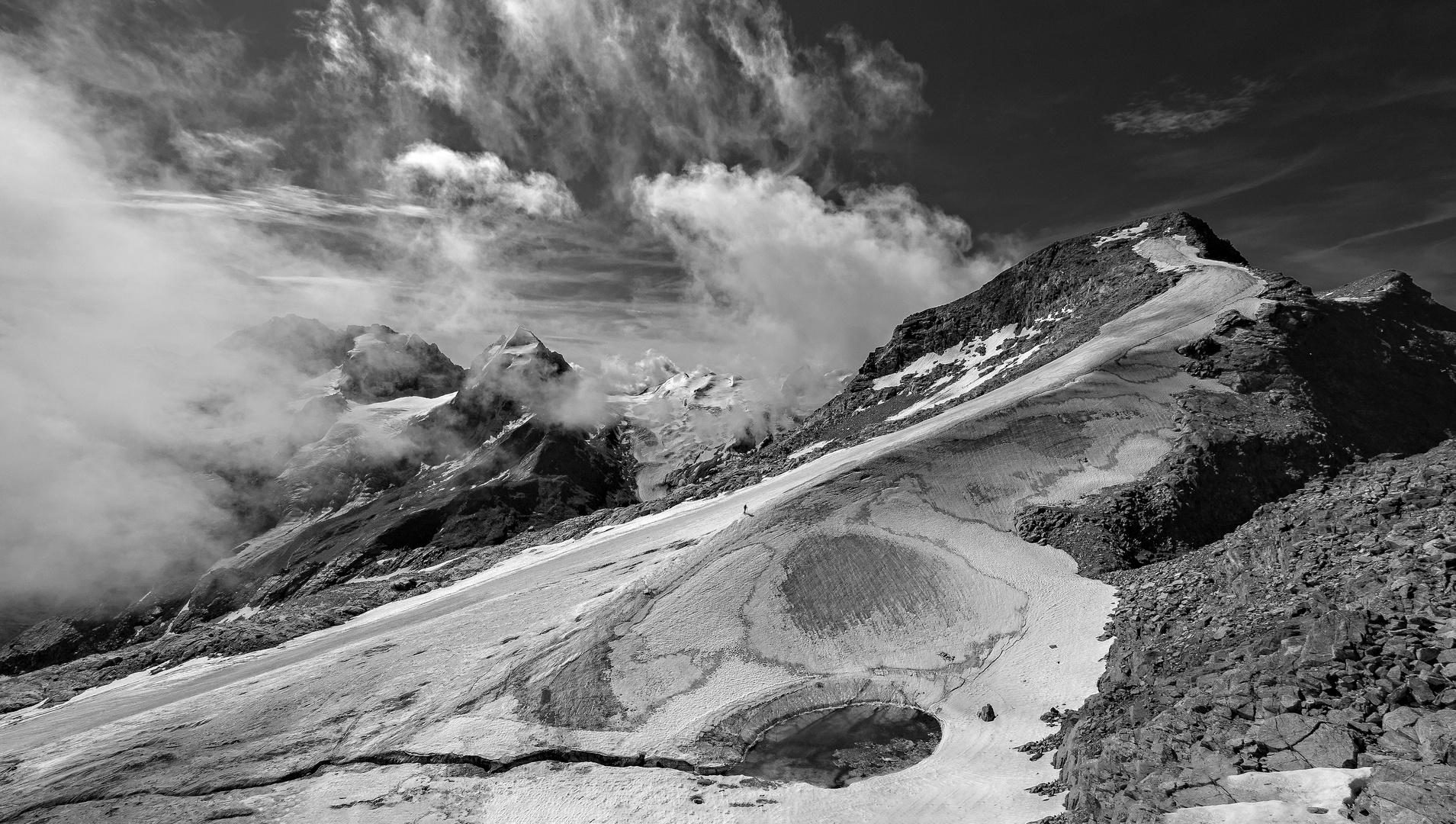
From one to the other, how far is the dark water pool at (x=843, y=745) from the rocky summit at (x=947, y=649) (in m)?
0.15

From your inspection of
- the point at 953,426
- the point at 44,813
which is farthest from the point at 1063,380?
the point at 44,813

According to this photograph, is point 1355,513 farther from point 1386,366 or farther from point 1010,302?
point 1010,302

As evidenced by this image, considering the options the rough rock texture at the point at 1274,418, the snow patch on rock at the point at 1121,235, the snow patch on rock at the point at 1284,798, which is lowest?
the snow patch on rock at the point at 1284,798

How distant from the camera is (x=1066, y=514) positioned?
129ft

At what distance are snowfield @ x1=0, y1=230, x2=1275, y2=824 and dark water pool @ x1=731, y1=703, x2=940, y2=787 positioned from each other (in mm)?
675

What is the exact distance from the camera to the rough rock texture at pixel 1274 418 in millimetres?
38094

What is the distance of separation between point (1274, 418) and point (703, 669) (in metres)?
42.2

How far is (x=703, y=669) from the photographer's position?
3092 cm

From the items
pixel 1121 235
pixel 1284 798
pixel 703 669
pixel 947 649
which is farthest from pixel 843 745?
pixel 1121 235

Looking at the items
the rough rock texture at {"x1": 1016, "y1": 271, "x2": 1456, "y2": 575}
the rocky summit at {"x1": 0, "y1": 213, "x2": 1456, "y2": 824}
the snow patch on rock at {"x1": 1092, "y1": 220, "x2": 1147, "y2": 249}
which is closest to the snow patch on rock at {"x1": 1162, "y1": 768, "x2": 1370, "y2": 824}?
the rocky summit at {"x1": 0, "y1": 213, "x2": 1456, "y2": 824}

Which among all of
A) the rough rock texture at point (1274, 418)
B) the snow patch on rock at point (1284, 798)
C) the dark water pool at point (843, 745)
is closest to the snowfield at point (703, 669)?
the snow patch on rock at point (1284, 798)

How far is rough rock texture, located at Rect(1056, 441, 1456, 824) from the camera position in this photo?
47.1 ft

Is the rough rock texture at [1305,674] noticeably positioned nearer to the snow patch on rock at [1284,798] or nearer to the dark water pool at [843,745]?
the snow patch on rock at [1284,798]

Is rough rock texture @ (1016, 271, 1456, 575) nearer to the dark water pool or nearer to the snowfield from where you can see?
the snowfield
